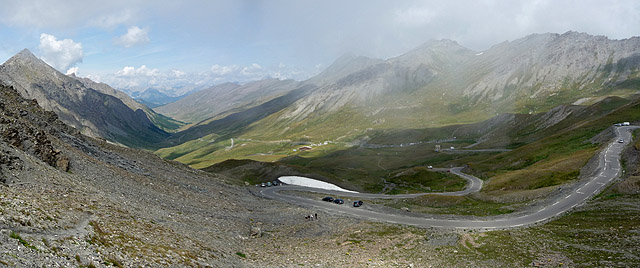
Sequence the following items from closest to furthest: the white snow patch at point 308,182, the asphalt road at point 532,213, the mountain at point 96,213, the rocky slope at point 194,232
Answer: the mountain at point 96,213 → the rocky slope at point 194,232 → the asphalt road at point 532,213 → the white snow patch at point 308,182

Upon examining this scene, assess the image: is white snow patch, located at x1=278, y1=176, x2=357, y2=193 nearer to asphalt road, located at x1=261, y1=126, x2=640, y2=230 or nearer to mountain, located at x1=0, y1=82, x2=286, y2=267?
asphalt road, located at x1=261, y1=126, x2=640, y2=230

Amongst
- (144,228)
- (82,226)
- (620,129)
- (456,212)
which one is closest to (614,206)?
(456,212)

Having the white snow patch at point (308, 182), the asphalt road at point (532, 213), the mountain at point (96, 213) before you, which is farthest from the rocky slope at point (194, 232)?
the white snow patch at point (308, 182)

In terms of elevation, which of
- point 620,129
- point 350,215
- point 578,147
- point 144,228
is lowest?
point 350,215

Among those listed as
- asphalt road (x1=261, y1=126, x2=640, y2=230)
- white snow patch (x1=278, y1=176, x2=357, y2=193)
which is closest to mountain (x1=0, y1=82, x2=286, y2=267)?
asphalt road (x1=261, y1=126, x2=640, y2=230)

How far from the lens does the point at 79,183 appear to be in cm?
3653

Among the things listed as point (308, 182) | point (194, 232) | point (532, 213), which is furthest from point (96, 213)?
point (308, 182)

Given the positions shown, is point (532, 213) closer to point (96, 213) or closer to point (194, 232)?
point (194, 232)

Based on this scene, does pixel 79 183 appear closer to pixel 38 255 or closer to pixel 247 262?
pixel 247 262

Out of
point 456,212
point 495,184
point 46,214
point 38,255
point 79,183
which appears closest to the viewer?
point 38,255

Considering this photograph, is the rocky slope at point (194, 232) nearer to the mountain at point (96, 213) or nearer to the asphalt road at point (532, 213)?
the mountain at point (96, 213)

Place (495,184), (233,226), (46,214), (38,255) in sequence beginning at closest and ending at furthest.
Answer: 1. (38,255)
2. (46,214)
3. (233,226)
4. (495,184)

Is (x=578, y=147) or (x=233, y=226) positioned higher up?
(x=578, y=147)

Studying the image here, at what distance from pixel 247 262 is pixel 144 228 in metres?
9.67
